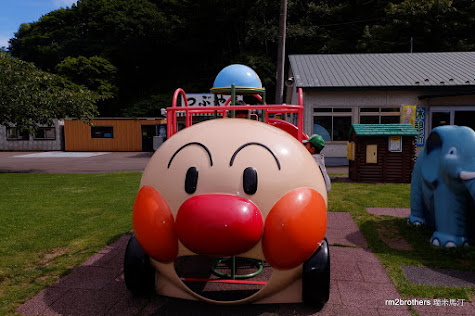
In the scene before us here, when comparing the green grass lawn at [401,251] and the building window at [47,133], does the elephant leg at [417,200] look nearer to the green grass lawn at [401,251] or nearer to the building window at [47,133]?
the green grass lawn at [401,251]

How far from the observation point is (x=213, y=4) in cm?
3819

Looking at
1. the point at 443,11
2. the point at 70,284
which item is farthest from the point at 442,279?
the point at 443,11

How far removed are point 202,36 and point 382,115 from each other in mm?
29583

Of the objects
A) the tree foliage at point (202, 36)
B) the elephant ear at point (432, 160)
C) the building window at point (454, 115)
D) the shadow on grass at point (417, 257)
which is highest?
the tree foliage at point (202, 36)

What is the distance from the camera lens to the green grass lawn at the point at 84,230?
4168 millimetres

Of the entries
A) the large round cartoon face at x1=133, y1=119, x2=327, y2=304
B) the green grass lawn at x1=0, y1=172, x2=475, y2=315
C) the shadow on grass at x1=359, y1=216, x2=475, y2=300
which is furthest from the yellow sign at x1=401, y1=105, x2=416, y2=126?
the large round cartoon face at x1=133, y1=119, x2=327, y2=304

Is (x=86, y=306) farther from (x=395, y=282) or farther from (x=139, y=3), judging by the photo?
(x=139, y=3)

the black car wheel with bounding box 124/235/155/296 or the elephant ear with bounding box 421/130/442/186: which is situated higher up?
the elephant ear with bounding box 421/130/442/186

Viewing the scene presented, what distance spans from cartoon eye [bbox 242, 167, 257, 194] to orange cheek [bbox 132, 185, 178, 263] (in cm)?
67

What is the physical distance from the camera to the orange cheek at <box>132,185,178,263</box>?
3068 millimetres

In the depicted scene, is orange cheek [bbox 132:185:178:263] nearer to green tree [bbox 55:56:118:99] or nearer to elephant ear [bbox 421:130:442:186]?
elephant ear [bbox 421:130:442:186]

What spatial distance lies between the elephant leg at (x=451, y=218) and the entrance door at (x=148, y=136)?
76.5ft

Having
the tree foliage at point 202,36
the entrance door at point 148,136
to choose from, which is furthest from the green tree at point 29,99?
the tree foliage at point 202,36

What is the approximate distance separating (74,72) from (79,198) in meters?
32.3
